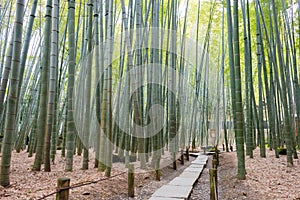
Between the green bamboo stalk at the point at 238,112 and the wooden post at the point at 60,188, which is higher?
the green bamboo stalk at the point at 238,112

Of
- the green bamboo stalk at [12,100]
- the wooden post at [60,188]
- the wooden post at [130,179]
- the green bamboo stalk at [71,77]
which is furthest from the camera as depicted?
the green bamboo stalk at [71,77]

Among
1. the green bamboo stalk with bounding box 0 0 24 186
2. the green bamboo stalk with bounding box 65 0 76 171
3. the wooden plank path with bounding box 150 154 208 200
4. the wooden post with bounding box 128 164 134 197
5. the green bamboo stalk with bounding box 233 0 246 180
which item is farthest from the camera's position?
the green bamboo stalk with bounding box 233 0 246 180

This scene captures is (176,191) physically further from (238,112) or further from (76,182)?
(238,112)

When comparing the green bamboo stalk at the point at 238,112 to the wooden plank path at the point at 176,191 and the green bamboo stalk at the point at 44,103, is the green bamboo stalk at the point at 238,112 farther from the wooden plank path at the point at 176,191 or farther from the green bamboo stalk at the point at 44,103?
the green bamboo stalk at the point at 44,103

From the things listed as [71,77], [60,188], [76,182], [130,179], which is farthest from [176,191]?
[71,77]

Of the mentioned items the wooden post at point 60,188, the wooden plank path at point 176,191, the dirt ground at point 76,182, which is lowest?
the wooden plank path at point 176,191

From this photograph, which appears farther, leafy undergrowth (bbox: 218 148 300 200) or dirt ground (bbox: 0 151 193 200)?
leafy undergrowth (bbox: 218 148 300 200)

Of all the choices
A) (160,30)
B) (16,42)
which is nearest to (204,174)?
(160,30)

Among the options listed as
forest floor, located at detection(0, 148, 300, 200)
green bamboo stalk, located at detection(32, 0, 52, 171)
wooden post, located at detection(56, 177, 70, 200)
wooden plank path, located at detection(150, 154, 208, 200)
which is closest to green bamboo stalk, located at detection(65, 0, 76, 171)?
green bamboo stalk, located at detection(32, 0, 52, 171)

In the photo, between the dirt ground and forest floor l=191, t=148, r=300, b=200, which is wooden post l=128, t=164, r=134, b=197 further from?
forest floor l=191, t=148, r=300, b=200

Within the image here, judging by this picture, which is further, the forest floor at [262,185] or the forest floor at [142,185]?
the forest floor at [262,185]

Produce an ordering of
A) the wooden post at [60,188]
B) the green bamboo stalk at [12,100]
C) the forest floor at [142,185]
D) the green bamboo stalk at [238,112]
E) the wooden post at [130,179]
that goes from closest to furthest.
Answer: the wooden post at [60,188] < the green bamboo stalk at [12,100] < the forest floor at [142,185] < the wooden post at [130,179] < the green bamboo stalk at [238,112]

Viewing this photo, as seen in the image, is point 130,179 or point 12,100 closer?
point 12,100

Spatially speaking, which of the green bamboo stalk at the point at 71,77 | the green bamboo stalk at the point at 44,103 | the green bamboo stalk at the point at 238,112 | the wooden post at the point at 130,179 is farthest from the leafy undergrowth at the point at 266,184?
the green bamboo stalk at the point at 44,103
